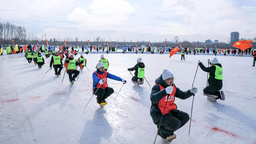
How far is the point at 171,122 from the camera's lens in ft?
9.97

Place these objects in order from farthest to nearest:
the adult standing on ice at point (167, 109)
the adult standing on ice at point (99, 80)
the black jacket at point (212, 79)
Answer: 1. the black jacket at point (212, 79)
2. the adult standing on ice at point (99, 80)
3. the adult standing on ice at point (167, 109)

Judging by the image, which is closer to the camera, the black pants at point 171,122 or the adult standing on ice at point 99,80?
the black pants at point 171,122

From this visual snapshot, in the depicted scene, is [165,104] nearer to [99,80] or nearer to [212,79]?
[99,80]

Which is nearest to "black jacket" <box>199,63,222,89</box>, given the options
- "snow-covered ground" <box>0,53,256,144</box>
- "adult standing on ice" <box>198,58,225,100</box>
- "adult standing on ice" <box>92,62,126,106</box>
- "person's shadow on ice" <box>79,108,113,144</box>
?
"adult standing on ice" <box>198,58,225,100</box>

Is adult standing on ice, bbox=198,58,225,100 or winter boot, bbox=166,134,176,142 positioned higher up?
adult standing on ice, bbox=198,58,225,100

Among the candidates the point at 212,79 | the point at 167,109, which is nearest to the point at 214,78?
the point at 212,79

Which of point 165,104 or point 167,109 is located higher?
point 165,104

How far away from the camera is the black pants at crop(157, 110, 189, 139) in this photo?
10.00 feet

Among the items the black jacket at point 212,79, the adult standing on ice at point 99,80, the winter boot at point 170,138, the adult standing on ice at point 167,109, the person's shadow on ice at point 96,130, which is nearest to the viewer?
the adult standing on ice at point 167,109

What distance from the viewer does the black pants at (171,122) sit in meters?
3.05

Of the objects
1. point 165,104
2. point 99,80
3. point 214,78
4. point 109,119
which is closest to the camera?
point 165,104

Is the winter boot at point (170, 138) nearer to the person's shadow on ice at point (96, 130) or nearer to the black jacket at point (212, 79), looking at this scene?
the person's shadow on ice at point (96, 130)

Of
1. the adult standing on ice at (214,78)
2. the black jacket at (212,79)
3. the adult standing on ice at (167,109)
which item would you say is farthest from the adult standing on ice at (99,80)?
the adult standing on ice at (214,78)

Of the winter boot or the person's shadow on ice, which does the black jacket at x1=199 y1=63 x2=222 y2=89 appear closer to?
the winter boot
